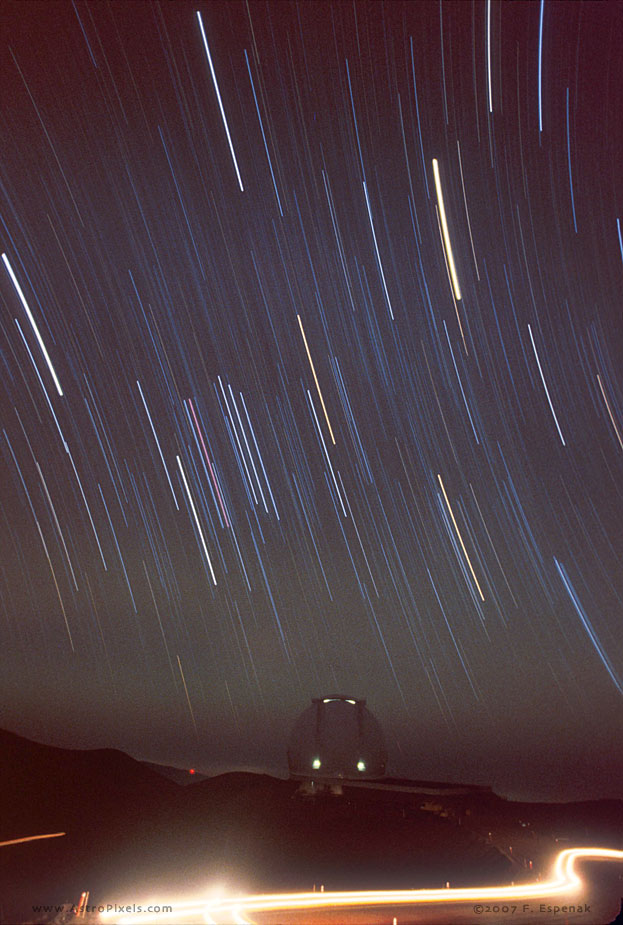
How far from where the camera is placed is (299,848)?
105ft

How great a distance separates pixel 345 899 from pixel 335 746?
79.3ft

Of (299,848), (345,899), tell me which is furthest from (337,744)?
(345,899)

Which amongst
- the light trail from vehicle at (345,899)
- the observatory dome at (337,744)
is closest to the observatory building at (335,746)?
the observatory dome at (337,744)

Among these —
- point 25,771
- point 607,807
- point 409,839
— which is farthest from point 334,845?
point 25,771

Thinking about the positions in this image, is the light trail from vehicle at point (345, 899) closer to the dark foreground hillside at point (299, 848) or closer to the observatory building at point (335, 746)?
the dark foreground hillside at point (299, 848)

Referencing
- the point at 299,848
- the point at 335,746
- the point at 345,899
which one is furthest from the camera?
the point at 335,746

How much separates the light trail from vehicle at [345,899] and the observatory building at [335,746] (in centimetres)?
2006

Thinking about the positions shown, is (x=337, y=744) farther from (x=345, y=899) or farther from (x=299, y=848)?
(x=345, y=899)

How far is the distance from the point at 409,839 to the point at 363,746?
8.86 m

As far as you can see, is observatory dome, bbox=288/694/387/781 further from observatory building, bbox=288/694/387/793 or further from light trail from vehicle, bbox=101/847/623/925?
light trail from vehicle, bbox=101/847/623/925

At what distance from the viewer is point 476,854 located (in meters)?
29.7

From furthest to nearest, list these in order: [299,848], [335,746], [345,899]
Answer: [335,746], [299,848], [345,899]

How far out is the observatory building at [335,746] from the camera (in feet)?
137

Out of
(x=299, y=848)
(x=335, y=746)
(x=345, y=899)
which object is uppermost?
(x=335, y=746)
